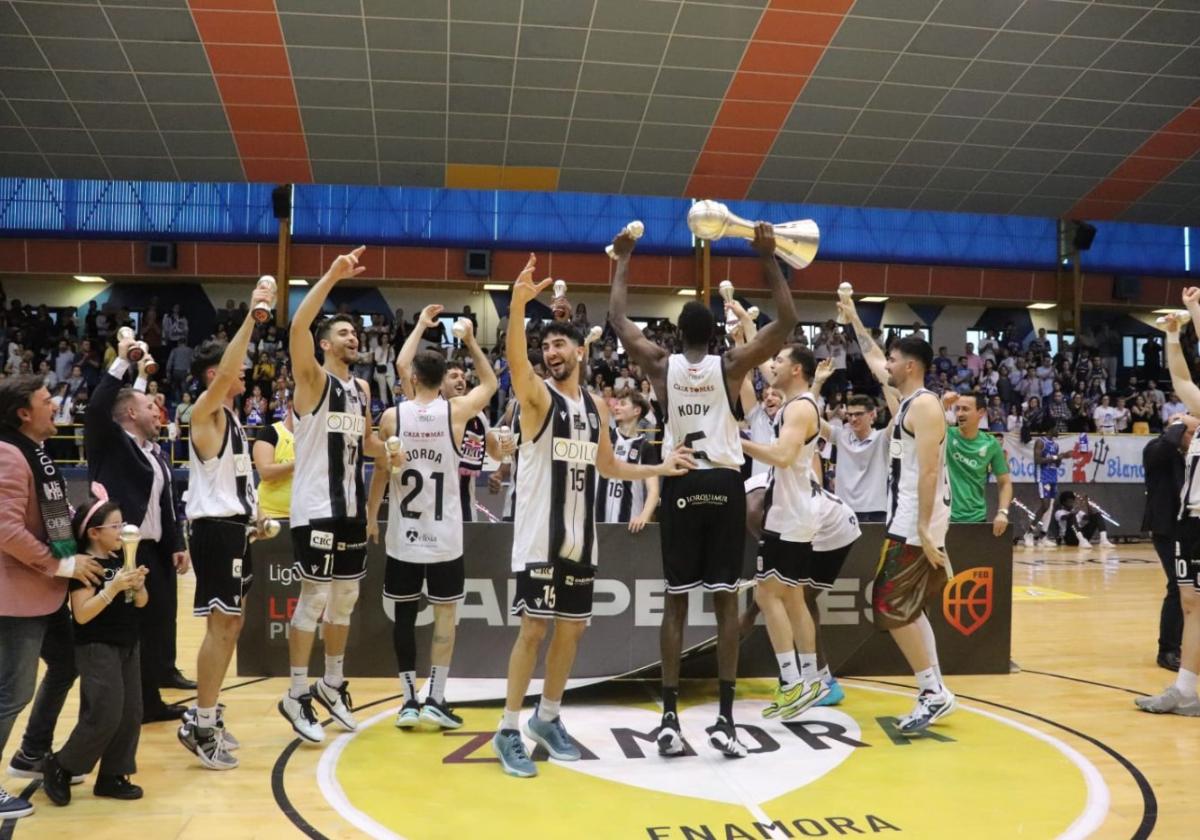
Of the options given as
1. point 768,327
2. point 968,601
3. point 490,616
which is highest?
point 768,327

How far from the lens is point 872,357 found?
671 centimetres

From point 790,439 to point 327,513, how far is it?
2755 mm

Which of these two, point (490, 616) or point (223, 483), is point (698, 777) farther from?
point (223, 483)

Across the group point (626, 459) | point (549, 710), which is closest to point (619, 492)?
point (626, 459)

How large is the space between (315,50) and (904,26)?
1090cm

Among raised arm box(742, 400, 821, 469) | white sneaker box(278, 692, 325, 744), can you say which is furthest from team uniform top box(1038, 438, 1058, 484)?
white sneaker box(278, 692, 325, 744)

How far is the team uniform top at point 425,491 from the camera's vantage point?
5.82 meters

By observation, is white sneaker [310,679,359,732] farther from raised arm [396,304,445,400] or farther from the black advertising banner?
raised arm [396,304,445,400]

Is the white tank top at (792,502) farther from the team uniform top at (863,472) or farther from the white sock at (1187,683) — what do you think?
the team uniform top at (863,472)

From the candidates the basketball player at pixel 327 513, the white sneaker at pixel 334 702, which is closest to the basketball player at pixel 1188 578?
the basketball player at pixel 327 513

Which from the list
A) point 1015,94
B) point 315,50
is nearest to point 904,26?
point 1015,94

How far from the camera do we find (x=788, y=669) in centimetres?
594

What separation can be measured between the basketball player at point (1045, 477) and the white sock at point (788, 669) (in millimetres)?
12860

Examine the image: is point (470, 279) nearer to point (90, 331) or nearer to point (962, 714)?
point (90, 331)
